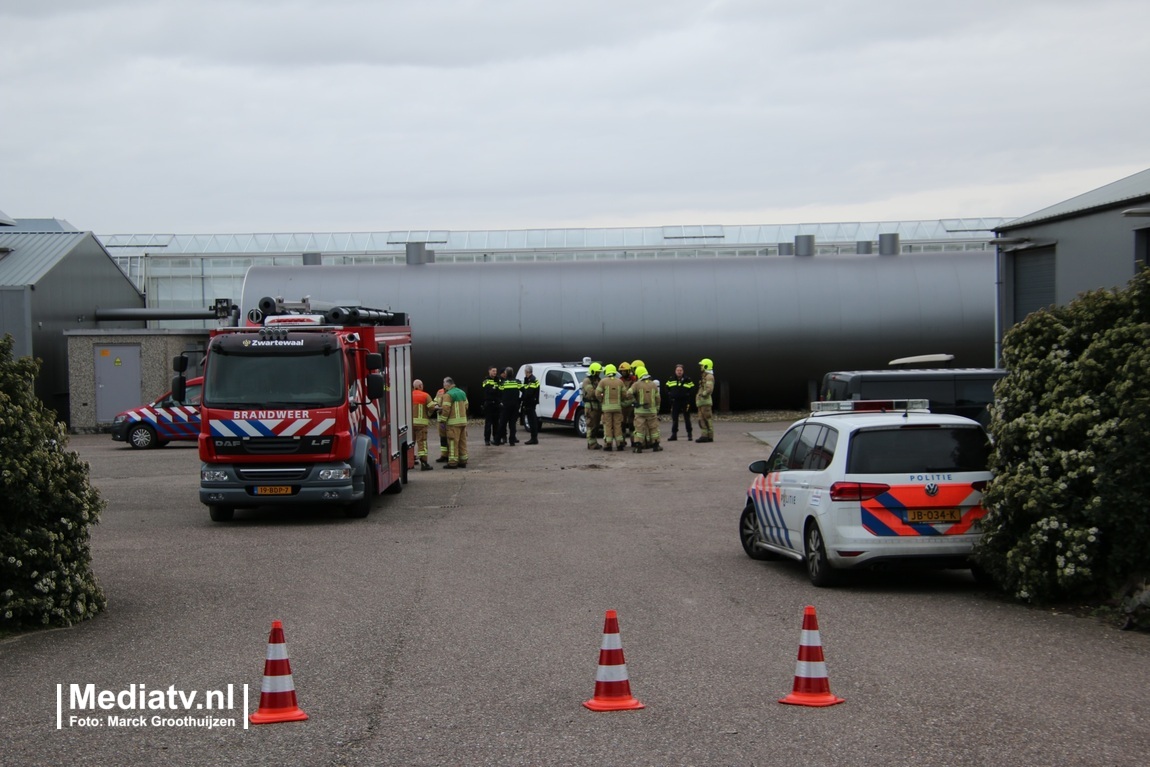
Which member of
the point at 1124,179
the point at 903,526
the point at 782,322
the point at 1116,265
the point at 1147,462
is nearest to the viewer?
the point at 1147,462

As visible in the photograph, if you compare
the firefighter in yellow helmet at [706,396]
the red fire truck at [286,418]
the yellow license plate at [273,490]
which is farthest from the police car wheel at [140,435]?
the yellow license plate at [273,490]

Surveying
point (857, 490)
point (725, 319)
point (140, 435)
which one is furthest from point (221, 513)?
point (725, 319)

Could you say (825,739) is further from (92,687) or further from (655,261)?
(655,261)

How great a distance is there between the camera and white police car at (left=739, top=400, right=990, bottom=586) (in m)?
10.4

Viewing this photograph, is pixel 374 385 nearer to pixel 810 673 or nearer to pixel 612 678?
pixel 612 678

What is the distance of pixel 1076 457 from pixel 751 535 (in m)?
3.79

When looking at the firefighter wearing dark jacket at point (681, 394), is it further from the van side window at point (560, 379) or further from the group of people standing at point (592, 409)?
the van side window at point (560, 379)

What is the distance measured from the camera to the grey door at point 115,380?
3622 centimetres

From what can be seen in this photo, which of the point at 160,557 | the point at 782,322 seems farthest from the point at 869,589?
the point at 782,322

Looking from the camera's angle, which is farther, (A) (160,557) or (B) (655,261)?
(B) (655,261)

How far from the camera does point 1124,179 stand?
21188mm

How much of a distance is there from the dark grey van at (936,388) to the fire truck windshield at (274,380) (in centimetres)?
714

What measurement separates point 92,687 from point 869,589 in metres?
6.51

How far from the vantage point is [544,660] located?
25.7 ft
